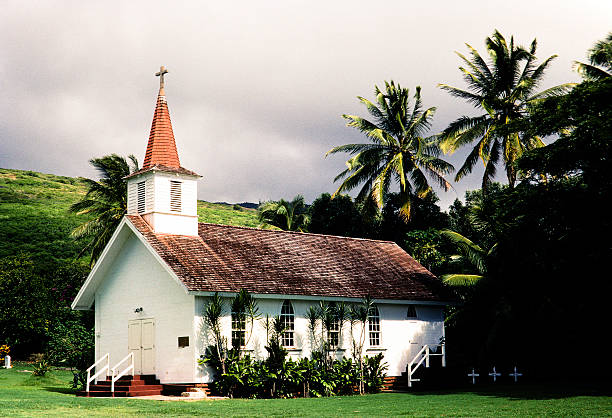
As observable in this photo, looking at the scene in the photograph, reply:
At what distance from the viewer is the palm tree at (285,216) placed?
5538 cm

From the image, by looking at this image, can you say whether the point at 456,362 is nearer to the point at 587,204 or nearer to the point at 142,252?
the point at 587,204

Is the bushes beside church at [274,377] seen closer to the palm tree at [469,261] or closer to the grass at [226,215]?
the palm tree at [469,261]

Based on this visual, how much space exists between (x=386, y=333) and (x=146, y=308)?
31.6 ft

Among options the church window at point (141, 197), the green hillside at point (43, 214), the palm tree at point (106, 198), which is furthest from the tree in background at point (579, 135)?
the green hillside at point (43, 214)

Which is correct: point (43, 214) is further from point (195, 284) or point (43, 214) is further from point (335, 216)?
point (195, 284)

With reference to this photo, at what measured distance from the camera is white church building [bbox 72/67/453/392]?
26.8m

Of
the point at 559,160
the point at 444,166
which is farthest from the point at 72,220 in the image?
the point at 559,160

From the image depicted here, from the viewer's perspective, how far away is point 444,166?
45.9 metres

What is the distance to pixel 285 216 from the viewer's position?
2190 inches

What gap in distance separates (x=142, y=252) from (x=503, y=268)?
14105 millimetres

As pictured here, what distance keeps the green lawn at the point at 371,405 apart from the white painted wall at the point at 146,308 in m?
3.13

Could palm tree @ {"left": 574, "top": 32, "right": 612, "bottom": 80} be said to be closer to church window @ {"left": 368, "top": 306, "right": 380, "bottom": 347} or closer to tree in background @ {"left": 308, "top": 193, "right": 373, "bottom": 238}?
church window @ {"left": 368, "top": 306, "right": 380, "bottom": 347}

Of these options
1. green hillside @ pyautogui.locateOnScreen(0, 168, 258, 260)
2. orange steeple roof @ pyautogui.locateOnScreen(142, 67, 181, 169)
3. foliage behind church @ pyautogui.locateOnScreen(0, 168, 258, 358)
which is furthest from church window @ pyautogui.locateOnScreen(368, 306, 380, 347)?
green hillside @ pyautogui.locateOnScreen(0, 168, 258, 260)

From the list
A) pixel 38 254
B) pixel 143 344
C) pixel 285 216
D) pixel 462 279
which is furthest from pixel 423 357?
pixel 38 254
